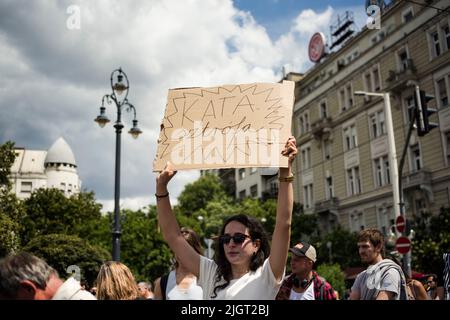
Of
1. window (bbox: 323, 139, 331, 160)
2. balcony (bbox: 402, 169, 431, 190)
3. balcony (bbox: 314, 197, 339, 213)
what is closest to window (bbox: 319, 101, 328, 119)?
window (bbox: 323, 139, 331, 160)

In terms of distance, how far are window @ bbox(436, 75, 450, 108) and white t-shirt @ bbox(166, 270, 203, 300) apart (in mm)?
26706

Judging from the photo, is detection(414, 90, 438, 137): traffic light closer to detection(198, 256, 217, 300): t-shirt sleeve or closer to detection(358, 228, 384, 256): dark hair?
detection(358, 228, 384, 256): dark hair

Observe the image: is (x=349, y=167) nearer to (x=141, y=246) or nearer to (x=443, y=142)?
(x=443, y=142)

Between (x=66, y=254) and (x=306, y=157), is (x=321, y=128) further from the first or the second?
(x=66, y=254)

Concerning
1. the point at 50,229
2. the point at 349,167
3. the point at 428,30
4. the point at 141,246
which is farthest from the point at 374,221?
the point at 50,229

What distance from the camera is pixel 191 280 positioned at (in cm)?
441

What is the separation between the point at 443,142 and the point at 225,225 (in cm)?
2752

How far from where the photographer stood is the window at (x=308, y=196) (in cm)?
4156

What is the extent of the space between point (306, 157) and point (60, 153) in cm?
5122

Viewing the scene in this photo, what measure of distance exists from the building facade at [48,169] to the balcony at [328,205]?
144 ft

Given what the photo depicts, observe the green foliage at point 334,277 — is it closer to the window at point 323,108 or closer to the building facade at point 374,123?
the building facade at point 374,123

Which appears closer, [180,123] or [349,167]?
[180,123]

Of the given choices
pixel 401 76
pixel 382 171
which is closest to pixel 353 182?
pixel 382 171

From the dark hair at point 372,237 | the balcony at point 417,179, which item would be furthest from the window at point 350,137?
the dark hair at point 372,237
